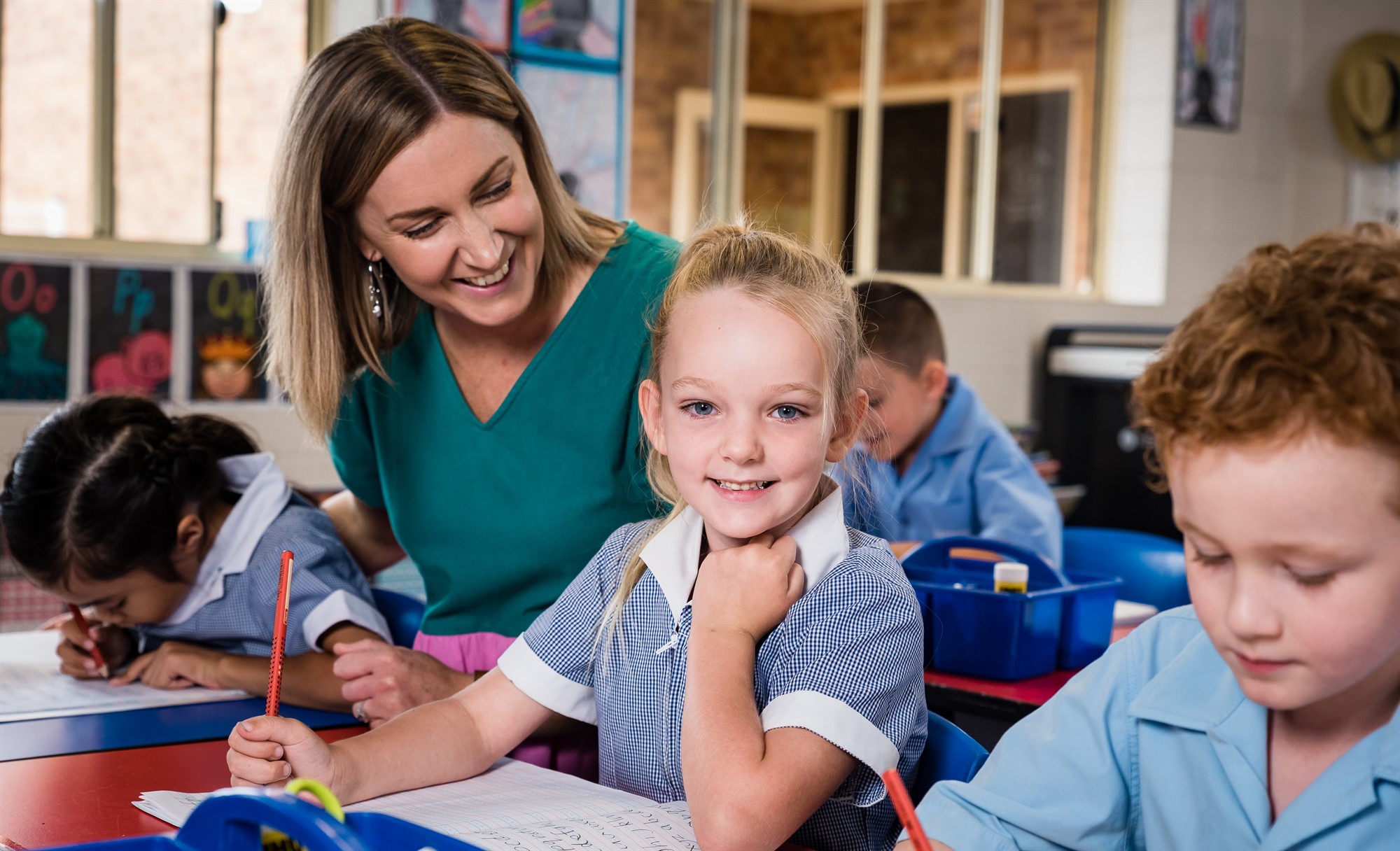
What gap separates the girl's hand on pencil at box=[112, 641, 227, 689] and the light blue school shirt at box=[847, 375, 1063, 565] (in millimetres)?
1314

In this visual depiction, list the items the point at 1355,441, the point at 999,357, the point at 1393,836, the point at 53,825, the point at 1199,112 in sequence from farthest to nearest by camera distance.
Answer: the point at 1199,112 → the point at 999,357 → the point at 53,825 → the point at 1393,836 → the point at 1355,441

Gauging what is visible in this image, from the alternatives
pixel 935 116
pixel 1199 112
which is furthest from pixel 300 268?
pixel 1199 112

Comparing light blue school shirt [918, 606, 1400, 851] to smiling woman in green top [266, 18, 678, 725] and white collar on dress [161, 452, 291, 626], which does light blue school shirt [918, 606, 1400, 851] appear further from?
white collar on dress [161, 452, 291, 626]

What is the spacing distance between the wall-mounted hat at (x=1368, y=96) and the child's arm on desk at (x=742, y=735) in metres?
5.47

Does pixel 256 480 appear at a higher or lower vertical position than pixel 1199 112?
lower

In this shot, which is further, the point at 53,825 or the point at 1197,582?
the point at 53,825

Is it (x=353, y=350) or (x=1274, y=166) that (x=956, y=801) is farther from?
(x=1274, y=166)

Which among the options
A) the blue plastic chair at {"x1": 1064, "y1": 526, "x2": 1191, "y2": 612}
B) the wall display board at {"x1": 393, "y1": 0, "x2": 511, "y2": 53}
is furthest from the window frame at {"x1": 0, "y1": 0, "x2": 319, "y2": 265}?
the blue plastic chair at {"x1": 1064, "y1": 526, "x2": 1191, "y2": 612}

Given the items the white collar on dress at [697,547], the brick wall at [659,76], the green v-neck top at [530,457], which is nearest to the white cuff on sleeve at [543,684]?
the white collar on dress at [697,547]

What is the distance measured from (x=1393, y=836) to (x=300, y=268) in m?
1.22

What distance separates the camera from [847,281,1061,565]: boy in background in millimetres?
2557

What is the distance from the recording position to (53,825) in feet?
3.49

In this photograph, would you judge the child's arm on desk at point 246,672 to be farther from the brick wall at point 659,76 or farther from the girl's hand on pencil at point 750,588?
the brick wall at point 659,76

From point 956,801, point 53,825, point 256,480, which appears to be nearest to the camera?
point 956,801
